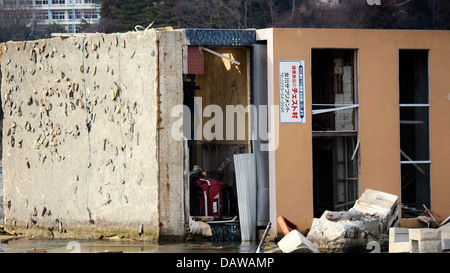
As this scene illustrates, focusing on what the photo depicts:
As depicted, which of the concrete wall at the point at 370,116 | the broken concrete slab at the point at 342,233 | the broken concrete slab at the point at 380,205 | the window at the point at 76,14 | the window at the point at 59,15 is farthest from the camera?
the window at the point at 59,15

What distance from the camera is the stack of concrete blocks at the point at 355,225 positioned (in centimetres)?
1439

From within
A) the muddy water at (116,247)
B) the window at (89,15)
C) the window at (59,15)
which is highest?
the window at (59,15)

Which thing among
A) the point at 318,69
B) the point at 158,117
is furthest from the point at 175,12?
the point at 158,117

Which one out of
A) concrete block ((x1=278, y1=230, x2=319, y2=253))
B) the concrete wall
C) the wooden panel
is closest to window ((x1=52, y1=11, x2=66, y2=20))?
the wooden panel

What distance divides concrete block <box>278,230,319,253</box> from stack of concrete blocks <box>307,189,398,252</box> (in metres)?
0.78

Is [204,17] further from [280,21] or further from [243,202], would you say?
[243,202]

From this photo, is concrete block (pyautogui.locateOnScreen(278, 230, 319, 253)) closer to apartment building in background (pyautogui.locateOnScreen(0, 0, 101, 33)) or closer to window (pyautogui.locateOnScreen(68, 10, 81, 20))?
apartment building in background (pyautogui.locateOnScreen(0, 0, 101, 33))

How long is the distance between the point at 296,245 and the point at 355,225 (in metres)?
1.76

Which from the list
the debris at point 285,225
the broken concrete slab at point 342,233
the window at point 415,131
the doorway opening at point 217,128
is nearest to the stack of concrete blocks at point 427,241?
the broken concrete slab at point 342,233

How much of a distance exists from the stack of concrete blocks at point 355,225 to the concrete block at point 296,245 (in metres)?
0.78

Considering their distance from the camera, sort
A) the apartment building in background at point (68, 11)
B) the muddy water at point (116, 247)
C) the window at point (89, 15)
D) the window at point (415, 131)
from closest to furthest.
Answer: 1. the muddy water at point (116, 247)
2. the window at point (415, 131)
3. the window at point (89, 15)
4. the apartment building in background at point (68, 11)

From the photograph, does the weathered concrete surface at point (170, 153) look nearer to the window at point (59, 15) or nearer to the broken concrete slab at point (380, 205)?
the broken concrete slab at point (380, 205)

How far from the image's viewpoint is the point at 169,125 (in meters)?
15.5

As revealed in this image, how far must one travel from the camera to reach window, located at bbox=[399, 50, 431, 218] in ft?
57.3
